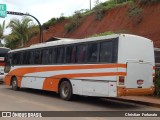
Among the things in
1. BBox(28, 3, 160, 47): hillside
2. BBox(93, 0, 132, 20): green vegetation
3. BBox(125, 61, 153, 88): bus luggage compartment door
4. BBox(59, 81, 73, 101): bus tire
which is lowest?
BBox(59, 81, 73, 101): bus tire

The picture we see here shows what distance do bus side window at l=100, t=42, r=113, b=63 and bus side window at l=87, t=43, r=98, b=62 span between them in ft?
1.36

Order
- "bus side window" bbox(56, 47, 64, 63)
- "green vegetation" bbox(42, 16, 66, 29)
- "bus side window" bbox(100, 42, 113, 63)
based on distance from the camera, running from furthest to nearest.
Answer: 1. "green vegetation" bbox(42, 16, 66, 29)
2. "bus side window" bbox(56, 47, 64, 63)
3. "bus side window" bbox(100, 42, 113, 63)

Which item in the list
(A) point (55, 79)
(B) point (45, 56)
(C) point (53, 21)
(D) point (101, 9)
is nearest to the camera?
(A) point (55, 79)

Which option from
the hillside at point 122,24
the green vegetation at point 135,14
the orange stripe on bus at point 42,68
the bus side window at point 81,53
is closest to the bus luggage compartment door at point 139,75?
the orange stripe on bus at point 42,68

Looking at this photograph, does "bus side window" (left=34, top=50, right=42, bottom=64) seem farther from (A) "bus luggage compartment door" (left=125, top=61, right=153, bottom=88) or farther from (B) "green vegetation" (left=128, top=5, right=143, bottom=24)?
(B) "green vegetation" (left=128, top=5, right=143, bottom=24)

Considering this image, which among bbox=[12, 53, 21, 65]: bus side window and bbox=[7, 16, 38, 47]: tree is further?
bbox=[7, 16, 38, 47]: tree

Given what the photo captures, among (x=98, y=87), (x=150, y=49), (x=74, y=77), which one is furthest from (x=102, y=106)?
(x=150, y=49)

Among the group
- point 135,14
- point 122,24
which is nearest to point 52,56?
point 135,14

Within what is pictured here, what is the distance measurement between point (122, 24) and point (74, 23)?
12828 mm

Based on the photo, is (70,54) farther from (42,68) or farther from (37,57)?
(37,57)

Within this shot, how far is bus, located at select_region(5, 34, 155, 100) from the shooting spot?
14.0 meters

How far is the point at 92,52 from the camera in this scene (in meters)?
15.4

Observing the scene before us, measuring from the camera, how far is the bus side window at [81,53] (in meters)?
16.0

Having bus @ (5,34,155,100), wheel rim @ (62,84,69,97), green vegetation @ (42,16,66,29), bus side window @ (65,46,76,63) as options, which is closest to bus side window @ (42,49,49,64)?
bus @ (5,34,155,100)
